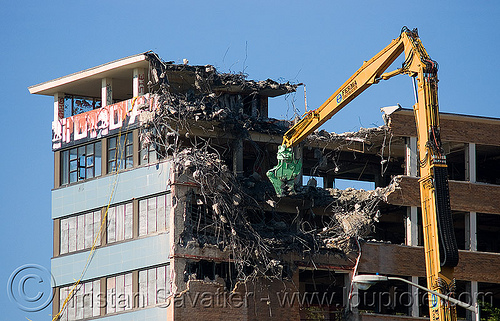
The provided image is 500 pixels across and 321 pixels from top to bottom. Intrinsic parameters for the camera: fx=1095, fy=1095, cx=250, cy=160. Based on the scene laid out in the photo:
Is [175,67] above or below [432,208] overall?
above

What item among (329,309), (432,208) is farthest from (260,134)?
(432,208)

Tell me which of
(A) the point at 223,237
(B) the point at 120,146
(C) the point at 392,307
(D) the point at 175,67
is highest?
(D) the point at 175,67

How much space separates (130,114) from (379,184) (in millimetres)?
15929

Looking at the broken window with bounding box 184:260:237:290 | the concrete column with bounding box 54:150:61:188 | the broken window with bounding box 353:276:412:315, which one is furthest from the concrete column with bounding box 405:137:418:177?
the concrete column with bounding box 54:150:61:188

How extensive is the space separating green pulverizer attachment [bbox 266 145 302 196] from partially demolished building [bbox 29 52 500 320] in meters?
0.64

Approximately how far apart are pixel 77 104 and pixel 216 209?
12.0 meters

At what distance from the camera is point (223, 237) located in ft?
160

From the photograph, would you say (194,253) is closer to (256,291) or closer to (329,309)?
(256,291)

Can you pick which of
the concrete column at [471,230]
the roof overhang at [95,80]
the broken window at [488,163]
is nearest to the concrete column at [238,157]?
the roof overhang at [95,80]

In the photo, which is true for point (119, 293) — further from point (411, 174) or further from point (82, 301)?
point (411, 174)

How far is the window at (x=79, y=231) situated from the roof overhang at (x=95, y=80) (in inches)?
266

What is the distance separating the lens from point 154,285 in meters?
48.8

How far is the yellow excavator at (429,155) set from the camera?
37219 mm

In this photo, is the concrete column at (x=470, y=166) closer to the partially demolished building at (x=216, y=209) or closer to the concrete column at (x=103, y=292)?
the partially demolished building at (x=216, y=209)
